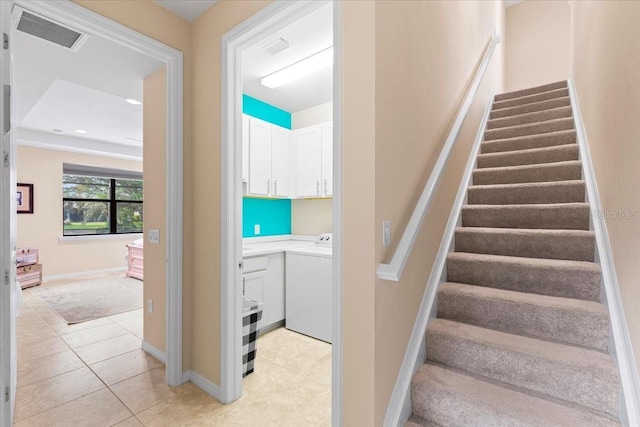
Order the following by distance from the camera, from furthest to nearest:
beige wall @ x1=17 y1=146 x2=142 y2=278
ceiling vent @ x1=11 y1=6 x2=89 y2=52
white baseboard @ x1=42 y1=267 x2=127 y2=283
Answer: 1. white baseboard @ x1=42 y1=267 x2=127 y2=283
2. beige wall @ x1=17 y1=146 x2=142 y2=278
3. ceiling vent @ x1=11 y1=6 x2=89 y2=52

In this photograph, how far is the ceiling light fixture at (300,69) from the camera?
9.07 ft

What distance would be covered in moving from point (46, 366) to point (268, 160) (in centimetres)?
273

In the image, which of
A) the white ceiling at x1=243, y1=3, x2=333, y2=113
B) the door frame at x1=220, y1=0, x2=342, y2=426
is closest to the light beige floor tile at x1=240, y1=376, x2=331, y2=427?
the door frame at x1=220, y1=0, x2=342, y2=426

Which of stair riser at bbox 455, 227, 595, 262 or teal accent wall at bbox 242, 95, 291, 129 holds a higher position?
teal accent wall at bbox 242, 95, 291, 129

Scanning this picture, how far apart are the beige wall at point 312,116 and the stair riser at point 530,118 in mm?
1925

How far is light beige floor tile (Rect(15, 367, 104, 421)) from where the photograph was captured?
1950 mm

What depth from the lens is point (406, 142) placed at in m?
1.60

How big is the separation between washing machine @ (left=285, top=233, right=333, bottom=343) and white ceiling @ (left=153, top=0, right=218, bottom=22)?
2083 millimetres

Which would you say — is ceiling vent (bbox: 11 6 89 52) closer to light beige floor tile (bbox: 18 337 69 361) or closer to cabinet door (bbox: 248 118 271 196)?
cabinet door (bbox: 248 118 271 196)

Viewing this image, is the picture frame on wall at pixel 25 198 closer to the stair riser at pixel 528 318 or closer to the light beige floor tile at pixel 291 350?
the light beige floor tile at pixel 291 350

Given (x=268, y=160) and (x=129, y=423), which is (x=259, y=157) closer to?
(x=268, y=160)

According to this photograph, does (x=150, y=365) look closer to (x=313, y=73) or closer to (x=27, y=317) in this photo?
(x=27, y=317)

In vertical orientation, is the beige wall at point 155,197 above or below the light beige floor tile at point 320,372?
above

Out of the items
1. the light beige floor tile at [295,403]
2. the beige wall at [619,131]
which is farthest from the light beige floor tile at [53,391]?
the beige wall at [619,131]
